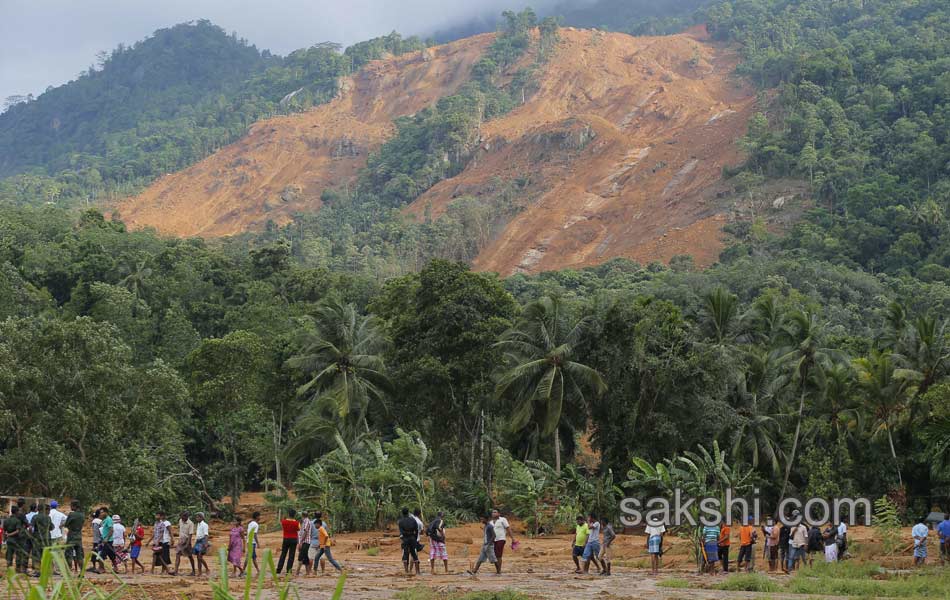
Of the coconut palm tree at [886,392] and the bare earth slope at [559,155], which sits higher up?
the bare earth slope at [559,155]

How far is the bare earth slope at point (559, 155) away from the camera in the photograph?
104m

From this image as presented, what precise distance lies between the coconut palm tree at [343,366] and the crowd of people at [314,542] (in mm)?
14475

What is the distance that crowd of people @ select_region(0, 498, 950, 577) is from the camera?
16.5m

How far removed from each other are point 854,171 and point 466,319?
61.9 meters

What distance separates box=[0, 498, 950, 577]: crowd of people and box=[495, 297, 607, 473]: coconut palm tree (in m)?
11.2

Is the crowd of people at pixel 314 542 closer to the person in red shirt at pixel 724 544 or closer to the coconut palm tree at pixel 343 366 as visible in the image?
the person in red shirt at pixel 724 544

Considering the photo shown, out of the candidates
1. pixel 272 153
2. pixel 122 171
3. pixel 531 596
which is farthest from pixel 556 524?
pixel 122 171

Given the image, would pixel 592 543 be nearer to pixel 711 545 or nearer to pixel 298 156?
pixel 711 545

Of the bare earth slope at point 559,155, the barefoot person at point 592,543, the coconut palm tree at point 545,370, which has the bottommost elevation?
the barefoot person at point 592,543

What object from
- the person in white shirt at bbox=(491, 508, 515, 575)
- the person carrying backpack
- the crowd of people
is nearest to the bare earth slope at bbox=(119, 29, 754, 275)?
the crowd of people

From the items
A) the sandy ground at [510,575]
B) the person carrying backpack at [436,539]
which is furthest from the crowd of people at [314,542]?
the sandy ground at [510,575]

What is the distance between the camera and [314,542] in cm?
1817

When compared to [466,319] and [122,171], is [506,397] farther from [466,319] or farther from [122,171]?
[122,171]

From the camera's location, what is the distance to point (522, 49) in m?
157
